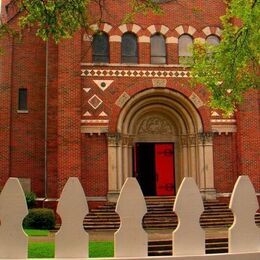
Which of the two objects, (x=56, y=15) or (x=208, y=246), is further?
(x=208, y=246)

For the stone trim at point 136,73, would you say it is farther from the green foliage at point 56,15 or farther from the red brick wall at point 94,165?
the green foliage at point 56,15

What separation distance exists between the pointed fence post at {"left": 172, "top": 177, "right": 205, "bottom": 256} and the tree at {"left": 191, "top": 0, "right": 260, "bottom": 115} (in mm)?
5606

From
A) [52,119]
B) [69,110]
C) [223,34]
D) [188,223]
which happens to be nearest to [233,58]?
[223,34]

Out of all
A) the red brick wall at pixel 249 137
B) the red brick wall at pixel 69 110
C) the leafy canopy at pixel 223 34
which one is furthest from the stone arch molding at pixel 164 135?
the leafy canopy at pixel 223 34

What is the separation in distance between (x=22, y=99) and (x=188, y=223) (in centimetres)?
1797

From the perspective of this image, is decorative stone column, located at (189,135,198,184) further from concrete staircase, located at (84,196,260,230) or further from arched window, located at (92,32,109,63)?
arched window, located at (92,32,109,63)

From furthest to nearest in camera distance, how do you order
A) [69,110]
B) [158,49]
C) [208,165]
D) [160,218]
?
[158,49], [208,165], [69,110], [160,218]

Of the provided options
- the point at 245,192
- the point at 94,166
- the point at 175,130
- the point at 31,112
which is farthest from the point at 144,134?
the point at 245,192

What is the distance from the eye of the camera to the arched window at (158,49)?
72.7 feet

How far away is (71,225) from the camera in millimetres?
4988

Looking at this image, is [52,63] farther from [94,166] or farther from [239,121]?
[239,121]

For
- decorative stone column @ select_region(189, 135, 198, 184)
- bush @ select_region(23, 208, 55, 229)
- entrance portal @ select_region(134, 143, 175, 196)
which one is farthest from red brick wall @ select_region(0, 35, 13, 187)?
decorative stone column @ select_region(189, 135, 198, 184)

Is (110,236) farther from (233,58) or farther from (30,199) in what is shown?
(233,58)

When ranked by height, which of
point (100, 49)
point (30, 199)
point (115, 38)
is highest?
point (115, 38)
